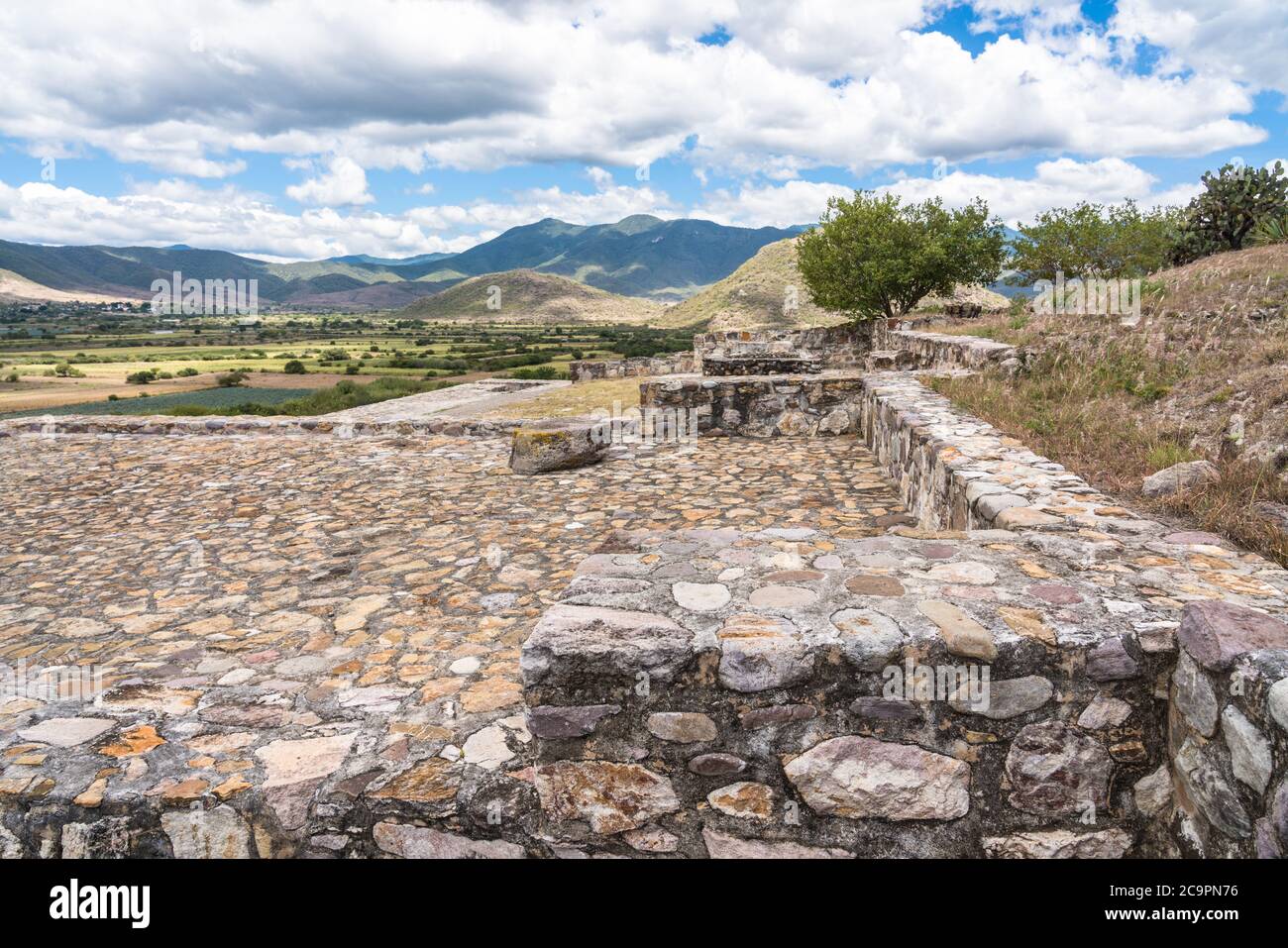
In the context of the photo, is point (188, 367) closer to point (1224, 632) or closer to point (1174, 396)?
point (1174, 396)

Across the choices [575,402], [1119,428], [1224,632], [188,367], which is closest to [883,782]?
[1224,632]

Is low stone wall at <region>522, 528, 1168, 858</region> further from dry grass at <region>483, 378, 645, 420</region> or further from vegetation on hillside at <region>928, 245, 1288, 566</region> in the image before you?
dry grass at <region>483, 378, 645, 420</region>

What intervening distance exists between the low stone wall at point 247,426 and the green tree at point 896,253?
2181cm

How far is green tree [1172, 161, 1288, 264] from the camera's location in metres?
17.8

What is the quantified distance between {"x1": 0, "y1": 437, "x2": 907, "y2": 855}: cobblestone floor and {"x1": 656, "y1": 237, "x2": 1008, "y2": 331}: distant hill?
5007cm

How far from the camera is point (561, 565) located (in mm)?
4582

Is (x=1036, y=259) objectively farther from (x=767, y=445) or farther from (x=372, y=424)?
(x=372, y=424)

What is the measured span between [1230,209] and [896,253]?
419 inches

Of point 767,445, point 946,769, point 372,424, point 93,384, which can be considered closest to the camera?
point 946,769

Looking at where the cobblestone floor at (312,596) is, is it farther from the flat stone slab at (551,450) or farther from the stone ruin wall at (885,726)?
the stone ruin wall at (885,726)

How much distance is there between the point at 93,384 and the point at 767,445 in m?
37.2

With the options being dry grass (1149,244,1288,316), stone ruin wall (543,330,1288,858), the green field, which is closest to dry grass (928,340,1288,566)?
stone ruin wall (543,330,1288,858)

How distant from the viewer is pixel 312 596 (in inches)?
167
